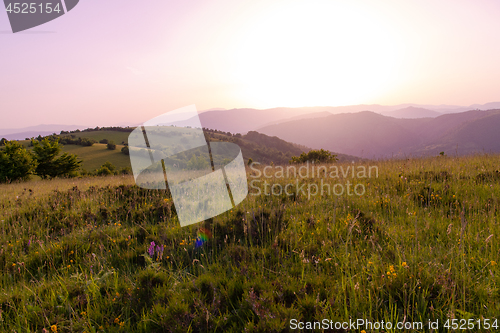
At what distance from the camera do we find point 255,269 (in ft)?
7.61

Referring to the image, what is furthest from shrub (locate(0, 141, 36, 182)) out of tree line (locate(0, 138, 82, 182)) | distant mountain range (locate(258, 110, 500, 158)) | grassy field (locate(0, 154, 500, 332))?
distant mountain range (locate(258, 110, 500, 158))

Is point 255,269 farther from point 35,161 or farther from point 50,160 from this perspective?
point 50,160

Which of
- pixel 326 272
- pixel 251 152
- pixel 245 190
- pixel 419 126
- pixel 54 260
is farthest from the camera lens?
pixel 419 126

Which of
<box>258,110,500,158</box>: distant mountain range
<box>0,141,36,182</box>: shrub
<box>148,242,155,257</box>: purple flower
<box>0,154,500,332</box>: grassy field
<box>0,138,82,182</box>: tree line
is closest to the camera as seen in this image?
<box>0,154,500,332</box>: grassy field

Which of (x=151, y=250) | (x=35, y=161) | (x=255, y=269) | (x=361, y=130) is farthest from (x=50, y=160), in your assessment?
(x=361, y=130)

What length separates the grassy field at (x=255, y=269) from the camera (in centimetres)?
180

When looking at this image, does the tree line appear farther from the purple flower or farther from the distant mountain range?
the distant mountain range

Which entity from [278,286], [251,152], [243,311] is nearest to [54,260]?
[243,311]

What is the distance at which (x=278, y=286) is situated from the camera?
1993 mm

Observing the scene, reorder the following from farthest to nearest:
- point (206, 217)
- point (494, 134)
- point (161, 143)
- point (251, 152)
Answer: point (494, 134)
point (251, 152)
point (161, 143)
point (206, 217)

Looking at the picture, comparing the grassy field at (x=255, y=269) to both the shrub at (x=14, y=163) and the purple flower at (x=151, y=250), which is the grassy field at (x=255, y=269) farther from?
the shrub at (x=14, y=163)

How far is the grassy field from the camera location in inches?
70.9

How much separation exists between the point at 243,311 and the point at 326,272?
103cm

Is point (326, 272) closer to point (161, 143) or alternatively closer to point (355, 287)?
point (355, 287)
